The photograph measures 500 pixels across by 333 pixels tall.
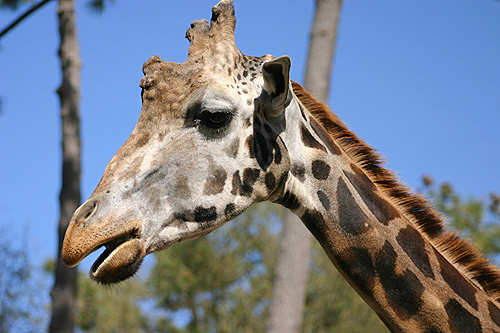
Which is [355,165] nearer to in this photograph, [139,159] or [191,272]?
[139,159]

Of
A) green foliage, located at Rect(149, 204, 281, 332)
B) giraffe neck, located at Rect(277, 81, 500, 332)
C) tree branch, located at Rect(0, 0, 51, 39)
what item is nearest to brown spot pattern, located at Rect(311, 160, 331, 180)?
giraffe neck, located at Rect(277, 81, 500, 332)

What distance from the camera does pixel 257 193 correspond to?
3.28 meters

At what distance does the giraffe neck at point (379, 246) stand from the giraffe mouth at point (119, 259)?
3.05ft

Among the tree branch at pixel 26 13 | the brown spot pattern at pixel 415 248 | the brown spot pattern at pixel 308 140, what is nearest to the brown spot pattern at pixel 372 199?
the brown spot pattern at pixel 415 248

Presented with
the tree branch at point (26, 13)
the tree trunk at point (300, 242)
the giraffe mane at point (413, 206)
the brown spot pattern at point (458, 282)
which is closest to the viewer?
the brown spot pattern at point (458, 282)

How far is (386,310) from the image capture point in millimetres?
3184

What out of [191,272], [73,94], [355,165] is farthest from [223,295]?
[355,165]

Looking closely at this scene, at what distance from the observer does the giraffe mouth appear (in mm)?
2873

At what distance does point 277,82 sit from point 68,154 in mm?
7152

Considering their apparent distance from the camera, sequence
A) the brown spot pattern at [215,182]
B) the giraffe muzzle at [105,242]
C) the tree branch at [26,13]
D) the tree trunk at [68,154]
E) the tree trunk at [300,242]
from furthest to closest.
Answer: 1. the tree branch at [26,13]
2. the tree trunk at [68,154]
3. the tree trunk at [300,242]
4. the brown spot pattern at [215,182]
5. the giraffe muzzle at [105,242]

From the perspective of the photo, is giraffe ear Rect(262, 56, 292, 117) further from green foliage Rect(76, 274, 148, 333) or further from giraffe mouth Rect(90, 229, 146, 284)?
green foliage Rect(76, 274, 148, 333)

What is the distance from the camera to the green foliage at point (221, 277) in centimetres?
2330

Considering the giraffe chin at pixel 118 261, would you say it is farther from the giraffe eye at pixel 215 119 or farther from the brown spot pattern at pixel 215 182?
the giraffe eye at pixel 215 119

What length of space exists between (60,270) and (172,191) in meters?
6.38
